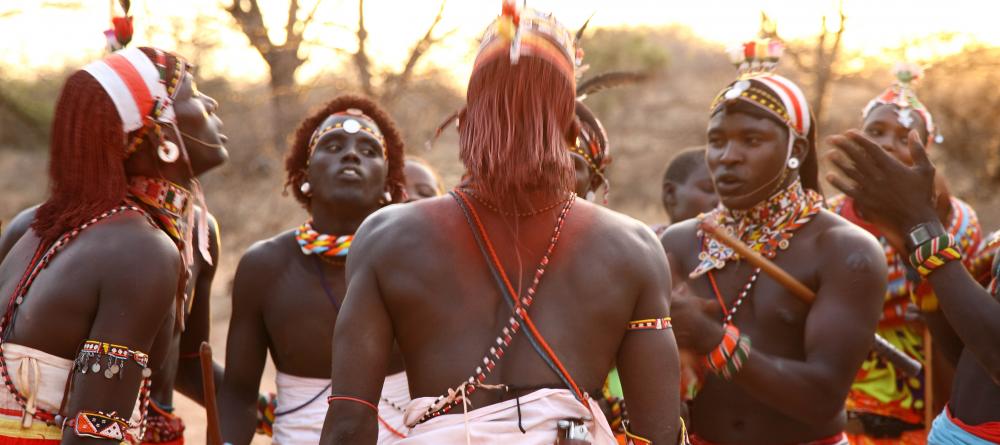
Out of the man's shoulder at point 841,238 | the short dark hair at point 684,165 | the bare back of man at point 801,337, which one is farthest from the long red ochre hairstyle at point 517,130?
the short dark hair at point 684,165

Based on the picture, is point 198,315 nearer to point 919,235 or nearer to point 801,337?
point 801,337

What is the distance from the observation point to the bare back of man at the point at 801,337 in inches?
147

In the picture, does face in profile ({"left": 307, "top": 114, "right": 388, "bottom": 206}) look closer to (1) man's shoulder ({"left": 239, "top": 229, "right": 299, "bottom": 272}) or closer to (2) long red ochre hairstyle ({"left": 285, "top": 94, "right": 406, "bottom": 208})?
(2) long red ochre hairstyle ({"left": 285, "top": 94, "right": 406, "bottom": 208})

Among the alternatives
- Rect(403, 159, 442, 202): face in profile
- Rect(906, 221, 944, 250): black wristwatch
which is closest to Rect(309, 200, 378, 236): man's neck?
Rect(403, 159, 442, 202): face in profile

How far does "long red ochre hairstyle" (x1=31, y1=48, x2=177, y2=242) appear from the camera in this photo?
3.34 m

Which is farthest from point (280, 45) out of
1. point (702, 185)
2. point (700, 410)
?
point (700, 410)

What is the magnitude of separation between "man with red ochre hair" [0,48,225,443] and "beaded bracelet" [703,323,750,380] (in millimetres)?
1911

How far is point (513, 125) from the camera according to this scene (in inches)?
103

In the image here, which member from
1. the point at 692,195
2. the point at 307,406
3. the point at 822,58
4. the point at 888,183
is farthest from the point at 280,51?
the point at 888,183

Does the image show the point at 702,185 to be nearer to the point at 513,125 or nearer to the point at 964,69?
the point at 513,125

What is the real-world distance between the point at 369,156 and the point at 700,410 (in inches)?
76.6

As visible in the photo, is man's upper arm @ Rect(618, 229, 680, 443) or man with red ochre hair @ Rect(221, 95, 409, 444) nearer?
man's upper arm @ Rect(618, 229, 680, 443)

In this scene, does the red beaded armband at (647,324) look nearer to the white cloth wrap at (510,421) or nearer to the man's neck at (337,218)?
the white cloth wrap at (510,421)

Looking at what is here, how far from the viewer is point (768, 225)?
4203mm
